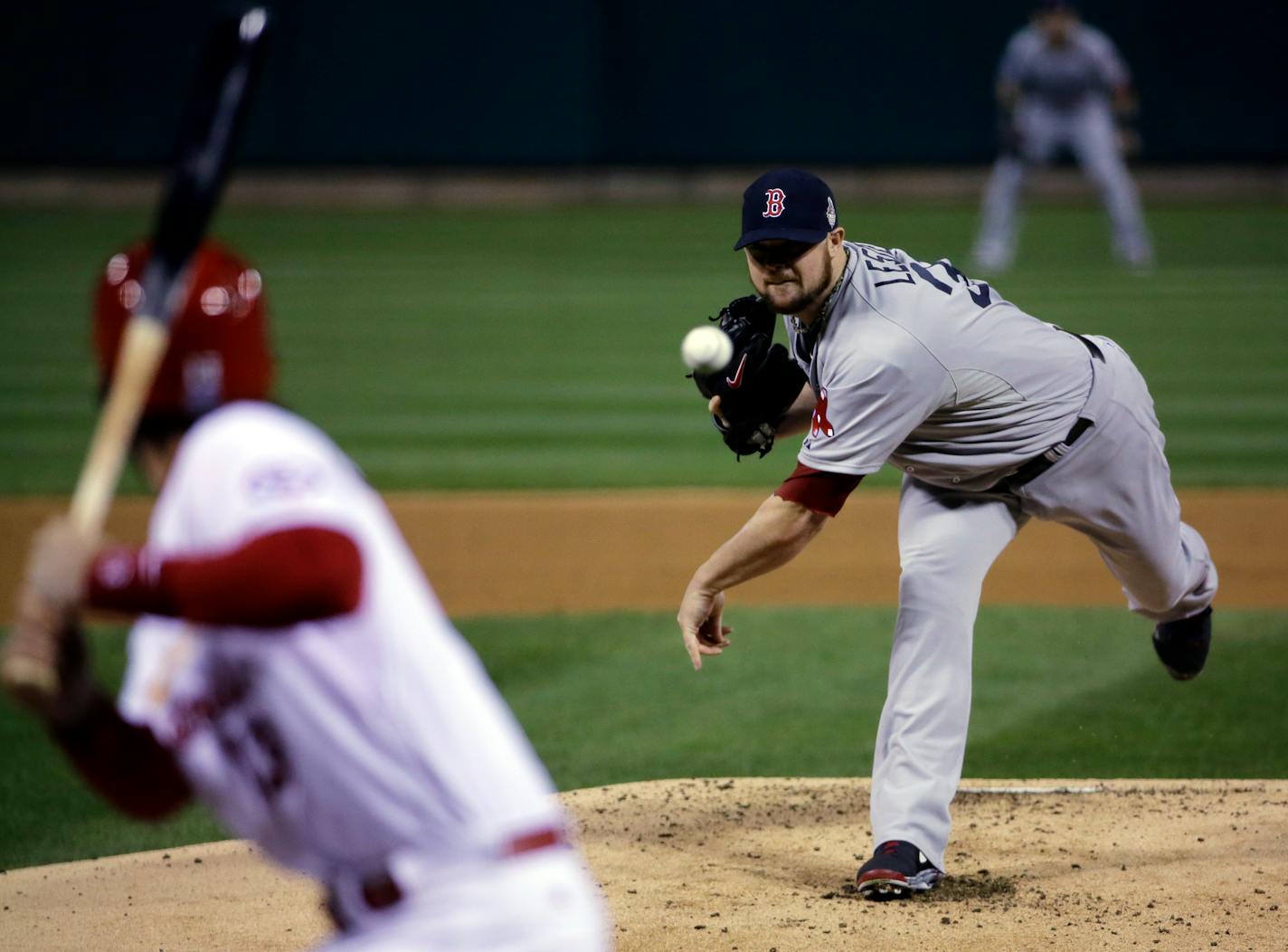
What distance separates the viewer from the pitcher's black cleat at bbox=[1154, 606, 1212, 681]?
509 centimetres

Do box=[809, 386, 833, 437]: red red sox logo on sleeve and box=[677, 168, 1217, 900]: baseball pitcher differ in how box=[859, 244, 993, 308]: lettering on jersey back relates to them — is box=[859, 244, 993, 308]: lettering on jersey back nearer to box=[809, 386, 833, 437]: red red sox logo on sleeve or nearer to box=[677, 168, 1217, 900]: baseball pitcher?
box=[677, 168, 1217, 900]: baseball pitcher

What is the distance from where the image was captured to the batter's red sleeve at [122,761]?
7.04 feet

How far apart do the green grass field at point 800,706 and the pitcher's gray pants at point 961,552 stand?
1253mm

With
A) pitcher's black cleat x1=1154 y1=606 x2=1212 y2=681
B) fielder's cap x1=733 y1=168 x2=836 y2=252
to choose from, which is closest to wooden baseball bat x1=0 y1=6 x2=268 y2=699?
fielder's cap x1=733 y1=168 x2=836 y2=252

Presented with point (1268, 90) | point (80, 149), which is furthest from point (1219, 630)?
point (80, 149)

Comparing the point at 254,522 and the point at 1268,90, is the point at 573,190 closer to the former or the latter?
the point at 1268,90

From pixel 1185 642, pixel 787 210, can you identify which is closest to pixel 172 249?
pixel 787 210

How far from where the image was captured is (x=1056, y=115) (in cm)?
1717

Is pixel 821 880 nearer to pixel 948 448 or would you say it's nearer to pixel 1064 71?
pixel 948 448

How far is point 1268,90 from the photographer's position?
2230 cm

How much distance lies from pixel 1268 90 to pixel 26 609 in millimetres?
22719

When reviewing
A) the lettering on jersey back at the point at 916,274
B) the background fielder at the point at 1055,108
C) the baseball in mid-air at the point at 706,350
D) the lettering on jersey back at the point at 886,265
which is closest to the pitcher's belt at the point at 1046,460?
the lettering on jersey back at the point at 916,274

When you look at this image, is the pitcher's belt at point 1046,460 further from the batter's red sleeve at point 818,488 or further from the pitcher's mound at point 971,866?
→ the pitcher's mound at point 971,866

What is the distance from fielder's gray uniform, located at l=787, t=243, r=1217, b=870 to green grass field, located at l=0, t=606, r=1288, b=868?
133 centimetres
